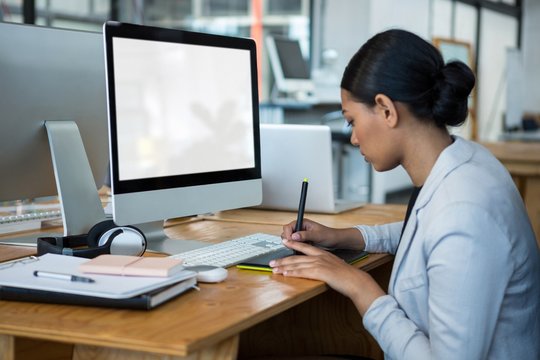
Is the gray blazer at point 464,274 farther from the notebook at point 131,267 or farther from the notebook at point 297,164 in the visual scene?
the notebook at point 297,164

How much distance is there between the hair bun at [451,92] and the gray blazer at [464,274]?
0.06 meters

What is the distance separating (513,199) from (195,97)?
2.40 ft

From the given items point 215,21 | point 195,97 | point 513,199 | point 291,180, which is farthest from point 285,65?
point 513,199

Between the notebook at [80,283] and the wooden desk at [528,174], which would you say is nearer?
the notebook at [80,283]

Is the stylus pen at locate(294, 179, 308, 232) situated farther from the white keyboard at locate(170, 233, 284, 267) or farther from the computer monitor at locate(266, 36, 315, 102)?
the computer monitor at locate(266, 36, 315, 102)

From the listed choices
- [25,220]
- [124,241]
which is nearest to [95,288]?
[124,241]

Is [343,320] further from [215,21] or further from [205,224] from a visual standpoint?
[215,21]

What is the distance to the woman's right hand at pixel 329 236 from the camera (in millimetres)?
1724

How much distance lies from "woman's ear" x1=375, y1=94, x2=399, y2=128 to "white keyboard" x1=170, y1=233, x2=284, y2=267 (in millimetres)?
409

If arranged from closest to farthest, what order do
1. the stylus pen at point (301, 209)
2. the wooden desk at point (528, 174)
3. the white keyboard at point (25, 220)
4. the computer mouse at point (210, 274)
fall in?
the computer mouse at point (210, 274)
the stylus pen at point (301, 209)
the white keyboard at point (25, 220)
the wooden desk at point (528, 174)

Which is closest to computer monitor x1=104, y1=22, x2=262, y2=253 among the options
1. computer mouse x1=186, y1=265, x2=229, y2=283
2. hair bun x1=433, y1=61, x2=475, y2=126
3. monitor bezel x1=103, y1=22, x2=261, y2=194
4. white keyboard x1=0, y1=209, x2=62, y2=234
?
monitor bezel x1=103, y1=22, x2=261, y2=194

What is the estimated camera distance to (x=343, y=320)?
205cm

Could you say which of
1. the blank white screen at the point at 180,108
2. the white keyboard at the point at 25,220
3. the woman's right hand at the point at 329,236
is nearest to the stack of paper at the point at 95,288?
the blank white screen at the point at 180,108

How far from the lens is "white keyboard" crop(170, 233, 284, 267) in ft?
5.12
